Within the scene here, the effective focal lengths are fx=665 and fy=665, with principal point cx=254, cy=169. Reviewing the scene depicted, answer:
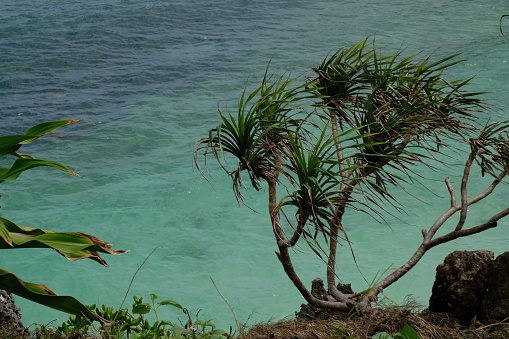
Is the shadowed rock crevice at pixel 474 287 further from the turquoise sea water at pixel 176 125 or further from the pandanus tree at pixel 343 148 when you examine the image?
the turquoise sea water at pixel 176 125

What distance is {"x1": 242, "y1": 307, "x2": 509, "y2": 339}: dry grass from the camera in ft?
12.6

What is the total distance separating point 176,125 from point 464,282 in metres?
7.48

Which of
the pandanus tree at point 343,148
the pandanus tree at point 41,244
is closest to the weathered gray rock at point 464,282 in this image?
the pandanus tree at point 343,148

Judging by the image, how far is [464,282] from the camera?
4105 mm

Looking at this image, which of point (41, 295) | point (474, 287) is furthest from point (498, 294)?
point (41, 295)

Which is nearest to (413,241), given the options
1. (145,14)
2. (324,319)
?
(324,319)

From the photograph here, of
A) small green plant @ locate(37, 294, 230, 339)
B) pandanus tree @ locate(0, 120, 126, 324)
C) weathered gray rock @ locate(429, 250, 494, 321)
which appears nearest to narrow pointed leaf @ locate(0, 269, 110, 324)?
pandanus tree @ locate(0, 120, 126, 324)

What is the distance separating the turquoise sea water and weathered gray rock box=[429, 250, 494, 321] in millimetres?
2201

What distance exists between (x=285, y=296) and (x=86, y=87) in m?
7.53

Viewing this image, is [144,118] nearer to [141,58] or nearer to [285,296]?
[141,58]

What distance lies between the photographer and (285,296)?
6.62 metres

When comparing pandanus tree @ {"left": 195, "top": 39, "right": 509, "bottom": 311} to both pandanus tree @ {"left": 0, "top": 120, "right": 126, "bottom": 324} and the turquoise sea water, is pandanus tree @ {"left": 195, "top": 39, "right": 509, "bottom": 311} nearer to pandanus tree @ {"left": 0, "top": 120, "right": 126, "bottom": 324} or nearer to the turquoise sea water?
pandanus tree @ {"left": 0, "top": 120, "right": 126, "bottom": 324}

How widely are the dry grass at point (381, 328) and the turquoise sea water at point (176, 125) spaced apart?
84.7 inches

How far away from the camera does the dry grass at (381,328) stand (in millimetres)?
3852
